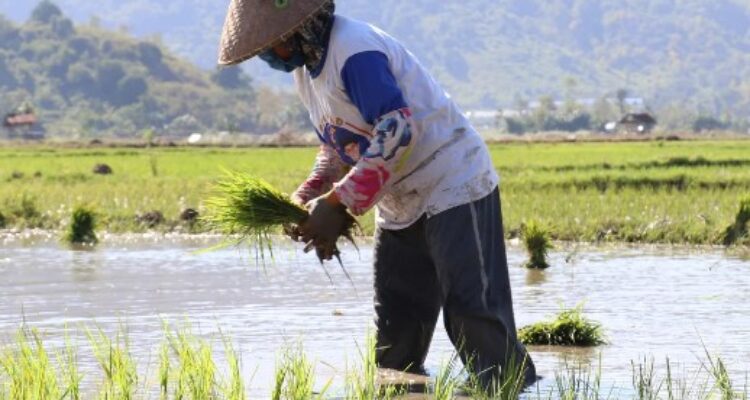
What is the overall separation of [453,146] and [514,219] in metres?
9.27

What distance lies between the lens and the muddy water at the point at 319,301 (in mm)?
6449

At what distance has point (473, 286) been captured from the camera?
5.16 m

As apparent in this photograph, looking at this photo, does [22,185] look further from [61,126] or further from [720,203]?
[61,126]

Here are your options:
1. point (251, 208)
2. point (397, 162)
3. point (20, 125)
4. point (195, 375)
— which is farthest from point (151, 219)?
point (20, 125)

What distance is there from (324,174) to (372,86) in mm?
793

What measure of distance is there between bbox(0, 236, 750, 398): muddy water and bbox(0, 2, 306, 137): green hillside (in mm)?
132806

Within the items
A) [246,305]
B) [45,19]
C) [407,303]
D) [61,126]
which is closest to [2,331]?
[246,305]

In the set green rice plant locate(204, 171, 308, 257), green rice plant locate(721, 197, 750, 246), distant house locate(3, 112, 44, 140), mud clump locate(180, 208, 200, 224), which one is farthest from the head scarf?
distant house locate(3, 112, 44, 140)

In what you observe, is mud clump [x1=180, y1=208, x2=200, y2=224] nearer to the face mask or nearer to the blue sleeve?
the face mask

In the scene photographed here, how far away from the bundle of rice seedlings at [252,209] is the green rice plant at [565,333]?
160 centimetres

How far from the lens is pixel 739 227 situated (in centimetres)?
1273

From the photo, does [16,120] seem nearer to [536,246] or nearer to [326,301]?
[536,246]

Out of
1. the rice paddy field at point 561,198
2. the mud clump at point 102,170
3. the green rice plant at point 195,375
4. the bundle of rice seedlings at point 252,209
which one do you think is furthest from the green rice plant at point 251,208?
the mud clump at point 102,170

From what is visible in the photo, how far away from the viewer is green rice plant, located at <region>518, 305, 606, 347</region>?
665cm
